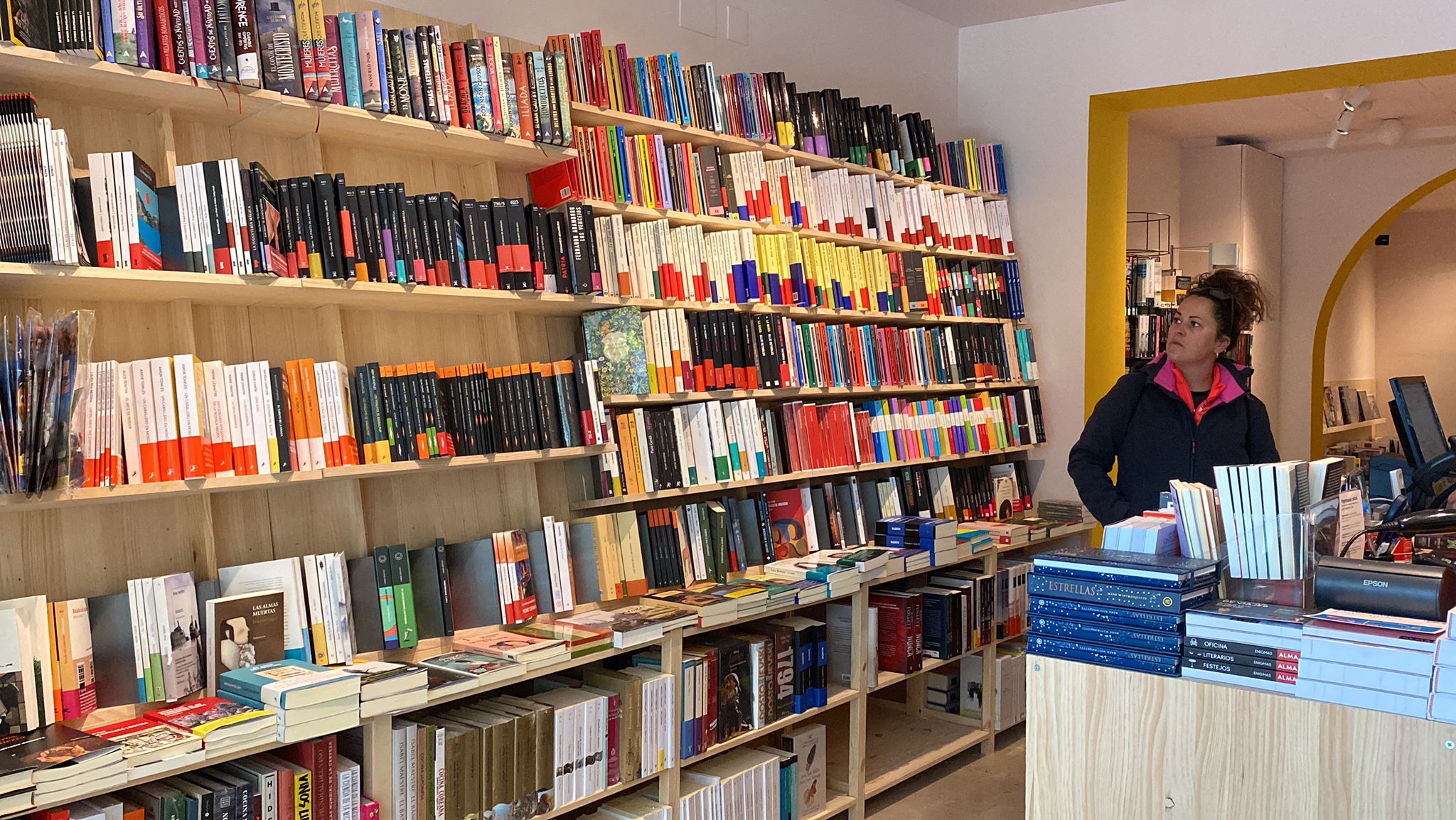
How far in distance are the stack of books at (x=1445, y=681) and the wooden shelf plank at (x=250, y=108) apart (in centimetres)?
240

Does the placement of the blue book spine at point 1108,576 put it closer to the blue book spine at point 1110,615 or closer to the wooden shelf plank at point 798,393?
the blue book spine at point 1110,615

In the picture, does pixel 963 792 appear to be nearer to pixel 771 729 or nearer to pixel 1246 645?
pixel 771 729

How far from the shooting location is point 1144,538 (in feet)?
7.26

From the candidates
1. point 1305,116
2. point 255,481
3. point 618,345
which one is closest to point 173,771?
point 255,481

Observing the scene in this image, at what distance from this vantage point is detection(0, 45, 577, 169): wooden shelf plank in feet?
7.50

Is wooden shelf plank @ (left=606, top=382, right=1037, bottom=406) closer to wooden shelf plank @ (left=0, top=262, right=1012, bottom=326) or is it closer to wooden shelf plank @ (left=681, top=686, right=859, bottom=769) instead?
wooden shelf plank @ (left=0, top=262, right=1012, bottom=326)

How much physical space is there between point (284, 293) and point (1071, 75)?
399 cm

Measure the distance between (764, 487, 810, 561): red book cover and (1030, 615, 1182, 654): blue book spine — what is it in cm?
192

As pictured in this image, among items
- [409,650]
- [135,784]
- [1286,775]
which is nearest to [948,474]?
[409,650]

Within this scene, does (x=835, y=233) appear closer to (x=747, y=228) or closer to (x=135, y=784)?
(x=747, y=228)

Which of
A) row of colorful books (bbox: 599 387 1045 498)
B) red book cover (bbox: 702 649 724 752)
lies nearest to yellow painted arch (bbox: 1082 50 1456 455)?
row of colorful books (bbox: 599 387 1045 498)

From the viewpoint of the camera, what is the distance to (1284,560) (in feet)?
6.89

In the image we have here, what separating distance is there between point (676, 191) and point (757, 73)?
733 millimetres

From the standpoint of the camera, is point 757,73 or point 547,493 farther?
point 757,73
